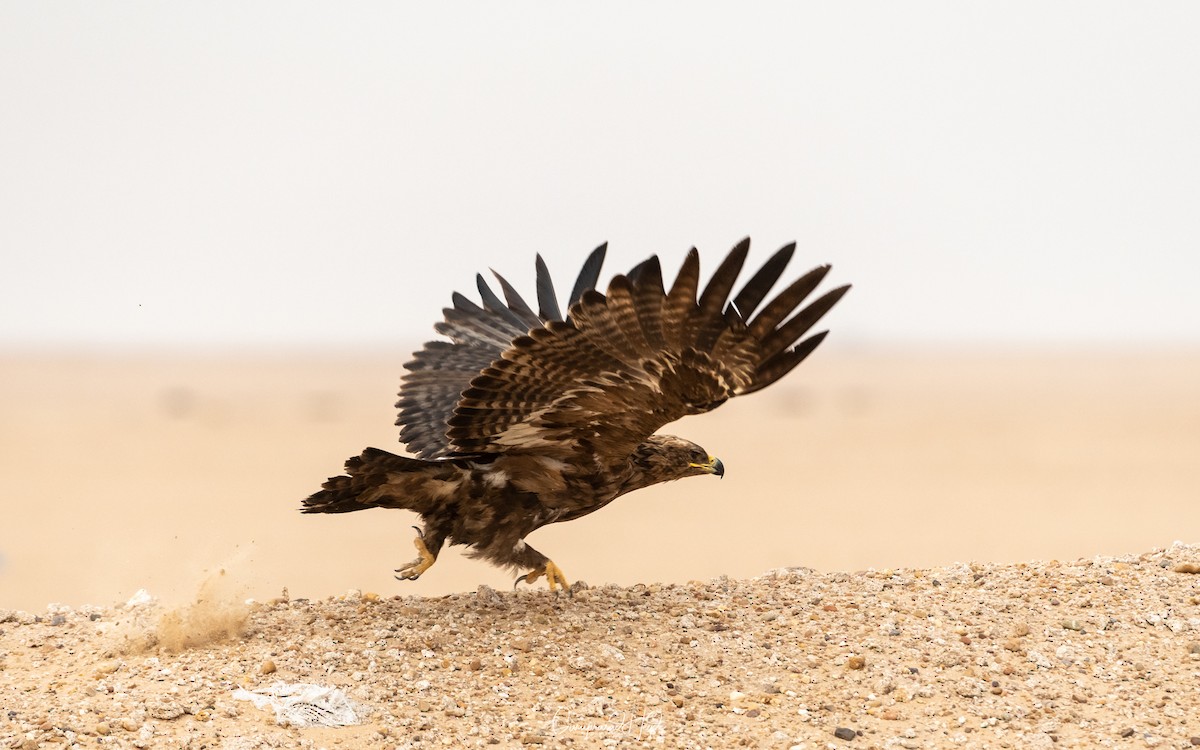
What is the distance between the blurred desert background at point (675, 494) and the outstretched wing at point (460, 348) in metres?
1.37

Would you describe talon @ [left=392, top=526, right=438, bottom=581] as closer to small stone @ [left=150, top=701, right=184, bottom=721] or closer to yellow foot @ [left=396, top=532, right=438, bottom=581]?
yellow foot @ [left=396, top=532, right=438, bottom=581]

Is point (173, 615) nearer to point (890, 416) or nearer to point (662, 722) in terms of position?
point (662, 722)

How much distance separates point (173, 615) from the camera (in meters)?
7.76

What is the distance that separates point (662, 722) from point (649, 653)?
0.92 m

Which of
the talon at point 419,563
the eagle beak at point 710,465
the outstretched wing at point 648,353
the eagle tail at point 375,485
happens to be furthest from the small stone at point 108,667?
the eagle beak at point 710,465

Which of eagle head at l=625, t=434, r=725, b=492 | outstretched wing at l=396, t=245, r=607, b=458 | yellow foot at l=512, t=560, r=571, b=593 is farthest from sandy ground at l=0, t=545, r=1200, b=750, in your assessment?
outstretched wing at l=396, t=245, r=607, b=458

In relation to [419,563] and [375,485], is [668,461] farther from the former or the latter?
[375,485]

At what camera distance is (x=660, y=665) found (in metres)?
7.50

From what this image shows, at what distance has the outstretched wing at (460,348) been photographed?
925 centimetres

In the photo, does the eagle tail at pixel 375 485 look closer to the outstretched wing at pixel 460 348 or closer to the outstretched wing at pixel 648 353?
the outstretched wing at pixel 648 353

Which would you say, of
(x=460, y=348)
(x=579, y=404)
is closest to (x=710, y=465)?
(x=579, y=404)

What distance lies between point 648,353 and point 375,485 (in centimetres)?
212

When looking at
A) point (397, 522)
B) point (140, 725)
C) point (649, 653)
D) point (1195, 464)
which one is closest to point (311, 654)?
point (140, 725)

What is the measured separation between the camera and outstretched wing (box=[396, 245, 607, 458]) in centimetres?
925
